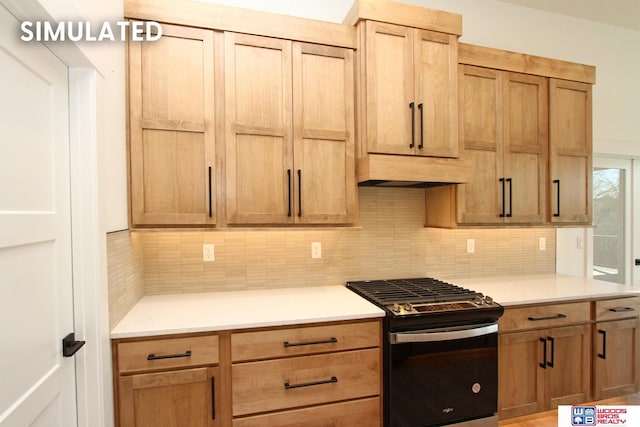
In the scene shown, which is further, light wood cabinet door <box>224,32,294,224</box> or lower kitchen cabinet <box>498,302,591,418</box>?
lower kitchen cabinet <box>498,302,591,418</box>

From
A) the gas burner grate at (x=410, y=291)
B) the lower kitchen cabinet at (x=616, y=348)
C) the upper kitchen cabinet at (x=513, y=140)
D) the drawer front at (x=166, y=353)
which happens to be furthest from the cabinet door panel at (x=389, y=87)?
the lower kitchen cabinet at (x=616, y=348)

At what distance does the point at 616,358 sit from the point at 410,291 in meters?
1.60

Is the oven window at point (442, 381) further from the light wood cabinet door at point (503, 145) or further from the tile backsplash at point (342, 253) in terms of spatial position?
the light wood cabinet door at point (503, 145)

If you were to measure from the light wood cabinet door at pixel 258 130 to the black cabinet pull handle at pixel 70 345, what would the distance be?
2.79ft

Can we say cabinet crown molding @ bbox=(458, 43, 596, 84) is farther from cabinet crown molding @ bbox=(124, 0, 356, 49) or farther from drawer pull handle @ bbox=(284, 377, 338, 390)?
drawer pull handle @ bbox=(284, 377, 338, 390)

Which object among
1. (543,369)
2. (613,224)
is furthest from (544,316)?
(613,224)

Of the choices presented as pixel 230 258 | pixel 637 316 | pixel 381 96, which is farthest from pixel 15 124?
pixel 637 316

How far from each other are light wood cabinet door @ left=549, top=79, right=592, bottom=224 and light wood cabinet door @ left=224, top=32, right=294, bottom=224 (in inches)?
79.3

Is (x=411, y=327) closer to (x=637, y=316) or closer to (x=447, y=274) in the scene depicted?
(x=447, y=274)

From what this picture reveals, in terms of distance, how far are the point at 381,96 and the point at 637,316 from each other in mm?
2416

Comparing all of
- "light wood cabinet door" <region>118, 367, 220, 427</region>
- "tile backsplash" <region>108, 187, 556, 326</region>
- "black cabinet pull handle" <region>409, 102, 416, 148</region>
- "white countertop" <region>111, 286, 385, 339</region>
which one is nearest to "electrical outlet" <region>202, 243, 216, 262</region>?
"tile backsplash" <region>108, 187, 556, 326</region>

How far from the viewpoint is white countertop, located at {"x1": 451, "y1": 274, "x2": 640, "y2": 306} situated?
208cm

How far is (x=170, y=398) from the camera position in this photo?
1491 millimetres

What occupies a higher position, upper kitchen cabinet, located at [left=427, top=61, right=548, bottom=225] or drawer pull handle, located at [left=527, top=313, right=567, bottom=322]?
upper kitchen cabinet, located at [left=427, top=61, right=548, bottom=225]
